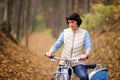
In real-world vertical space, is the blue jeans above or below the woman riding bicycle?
below

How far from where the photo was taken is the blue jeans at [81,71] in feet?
24.9

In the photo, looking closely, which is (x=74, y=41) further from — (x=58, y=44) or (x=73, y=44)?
(x=58, y=44)

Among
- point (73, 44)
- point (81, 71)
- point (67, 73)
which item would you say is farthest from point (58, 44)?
point (81, 71)

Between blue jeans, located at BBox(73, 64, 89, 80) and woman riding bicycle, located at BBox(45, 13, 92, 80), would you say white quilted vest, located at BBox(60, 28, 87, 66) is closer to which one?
woman riding bicycle, located at BBox(45, 13, 92, 80)

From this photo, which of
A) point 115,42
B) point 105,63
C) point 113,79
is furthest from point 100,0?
point 113,79

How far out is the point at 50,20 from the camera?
62125mm

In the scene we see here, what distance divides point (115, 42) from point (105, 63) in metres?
2.14

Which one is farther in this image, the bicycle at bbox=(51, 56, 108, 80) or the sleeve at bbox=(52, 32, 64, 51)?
the sleeve at bbox=(52, 32, 64, 51)

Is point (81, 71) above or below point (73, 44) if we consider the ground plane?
below

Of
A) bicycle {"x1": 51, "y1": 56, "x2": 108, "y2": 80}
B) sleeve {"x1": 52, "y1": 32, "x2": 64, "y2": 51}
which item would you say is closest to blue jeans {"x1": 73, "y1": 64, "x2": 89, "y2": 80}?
bicycle {"x1": 51, "y1": 56, "x2": 108, "y2": 80}

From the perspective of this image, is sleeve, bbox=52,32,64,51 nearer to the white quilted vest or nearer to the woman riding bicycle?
the woman riding bicycle

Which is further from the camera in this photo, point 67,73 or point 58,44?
point 58,44

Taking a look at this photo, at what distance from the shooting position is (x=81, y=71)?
775 cm

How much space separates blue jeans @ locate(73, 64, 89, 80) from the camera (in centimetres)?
759
